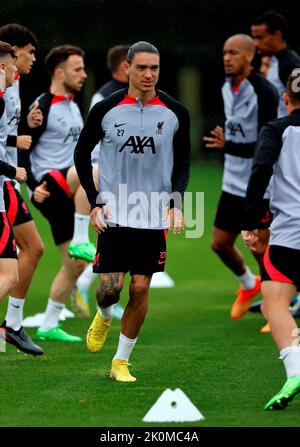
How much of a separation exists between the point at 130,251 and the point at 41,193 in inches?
92.2

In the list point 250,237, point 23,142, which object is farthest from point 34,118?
point 250,237

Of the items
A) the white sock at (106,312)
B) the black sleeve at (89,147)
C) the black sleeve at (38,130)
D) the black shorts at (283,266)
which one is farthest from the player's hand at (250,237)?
the black sleeve at (38,130)

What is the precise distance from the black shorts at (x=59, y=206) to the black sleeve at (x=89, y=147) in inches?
104

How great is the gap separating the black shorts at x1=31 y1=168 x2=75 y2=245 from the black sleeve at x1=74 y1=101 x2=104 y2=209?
2.64 m

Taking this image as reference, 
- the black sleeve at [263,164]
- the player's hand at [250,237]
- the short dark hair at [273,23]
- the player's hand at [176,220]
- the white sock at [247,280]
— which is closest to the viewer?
the black sleeve at [263,164]

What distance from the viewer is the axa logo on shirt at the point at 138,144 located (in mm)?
8148

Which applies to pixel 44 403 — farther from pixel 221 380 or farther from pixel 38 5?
pixel 38 5

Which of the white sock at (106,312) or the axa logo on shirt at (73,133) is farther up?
the axa logo on shirt at (73,133)

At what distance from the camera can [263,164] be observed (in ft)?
23.4

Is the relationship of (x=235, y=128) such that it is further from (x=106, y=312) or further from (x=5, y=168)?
(x=5, y=168)

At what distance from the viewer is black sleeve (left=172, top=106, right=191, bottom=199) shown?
8250 millimetres

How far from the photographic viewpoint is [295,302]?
40.0 feet

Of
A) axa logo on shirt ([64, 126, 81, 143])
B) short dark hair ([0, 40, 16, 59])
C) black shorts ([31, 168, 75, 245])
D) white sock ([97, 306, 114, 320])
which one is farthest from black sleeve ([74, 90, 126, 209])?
axa logo on shirt ([64, 126, 81, 143])

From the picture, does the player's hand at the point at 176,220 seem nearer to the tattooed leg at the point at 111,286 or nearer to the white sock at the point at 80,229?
the tattooed leg at the point at 111,286
